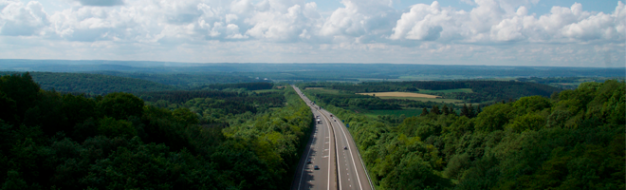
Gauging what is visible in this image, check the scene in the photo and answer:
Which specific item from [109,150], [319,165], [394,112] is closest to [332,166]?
[319,165]

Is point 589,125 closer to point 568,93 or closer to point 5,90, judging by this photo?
point 568,93

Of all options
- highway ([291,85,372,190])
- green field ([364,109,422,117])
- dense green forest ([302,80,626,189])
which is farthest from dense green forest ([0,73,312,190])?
green field ([364,109,422,117])

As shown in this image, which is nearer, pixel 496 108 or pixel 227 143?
pixel 227 143

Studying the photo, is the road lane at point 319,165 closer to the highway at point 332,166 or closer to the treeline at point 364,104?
the highway at point 332,166

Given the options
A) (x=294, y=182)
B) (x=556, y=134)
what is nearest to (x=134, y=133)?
(x=294, y=182)

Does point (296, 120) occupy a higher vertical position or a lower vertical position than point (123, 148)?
lower

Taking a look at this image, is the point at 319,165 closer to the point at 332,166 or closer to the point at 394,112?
the point at 332,166
